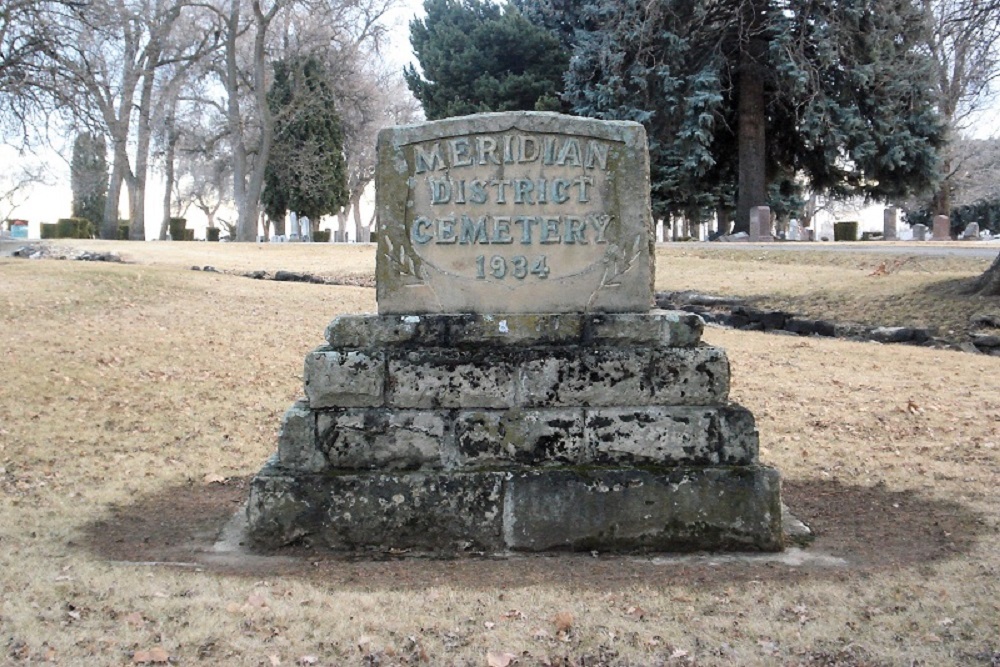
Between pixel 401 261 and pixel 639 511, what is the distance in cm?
185

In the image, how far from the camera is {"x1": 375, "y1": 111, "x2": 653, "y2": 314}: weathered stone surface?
5504mm

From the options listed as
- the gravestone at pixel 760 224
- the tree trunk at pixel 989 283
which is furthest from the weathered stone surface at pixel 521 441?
the gravestone at pixel 760 224

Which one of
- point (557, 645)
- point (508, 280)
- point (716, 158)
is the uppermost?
point (716, 158)

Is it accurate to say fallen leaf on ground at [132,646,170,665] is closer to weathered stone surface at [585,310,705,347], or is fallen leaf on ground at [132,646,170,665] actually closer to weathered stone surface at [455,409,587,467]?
weathered stone surface at [455,409,587,467]

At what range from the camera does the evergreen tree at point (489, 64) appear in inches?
1265

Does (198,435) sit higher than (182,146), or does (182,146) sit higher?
(182,146)

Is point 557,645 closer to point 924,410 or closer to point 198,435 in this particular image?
point 198,435

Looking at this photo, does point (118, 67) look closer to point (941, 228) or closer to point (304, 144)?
point (304, 144)

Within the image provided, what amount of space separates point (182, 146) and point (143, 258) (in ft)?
84.5

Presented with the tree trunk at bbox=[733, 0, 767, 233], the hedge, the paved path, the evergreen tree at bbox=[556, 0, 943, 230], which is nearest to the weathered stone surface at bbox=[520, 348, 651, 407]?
the paved path

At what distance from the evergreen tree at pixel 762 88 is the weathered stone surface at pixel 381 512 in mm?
22681

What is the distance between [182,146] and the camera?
4741 centimetres

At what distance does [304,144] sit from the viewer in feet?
143

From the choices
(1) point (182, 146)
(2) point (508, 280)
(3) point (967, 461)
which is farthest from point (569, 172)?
(1) point (182, 146)
